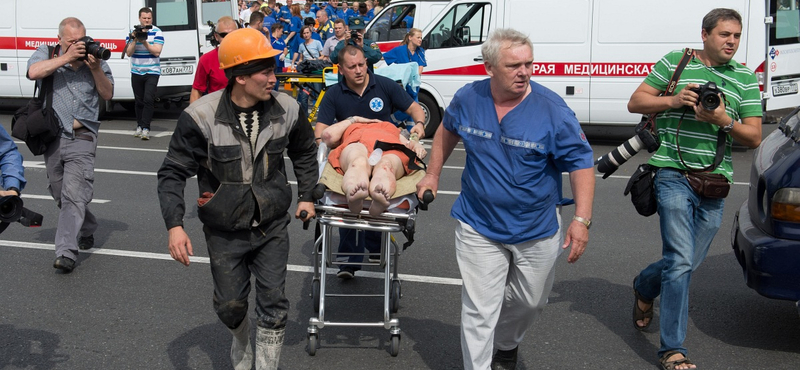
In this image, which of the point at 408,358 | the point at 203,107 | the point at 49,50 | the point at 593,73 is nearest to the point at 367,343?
the point at 408,358

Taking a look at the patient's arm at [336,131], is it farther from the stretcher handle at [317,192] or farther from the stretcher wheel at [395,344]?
the stretcher wheel at [395,344]

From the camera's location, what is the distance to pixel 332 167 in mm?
5344

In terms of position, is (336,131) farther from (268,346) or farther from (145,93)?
(145,93)

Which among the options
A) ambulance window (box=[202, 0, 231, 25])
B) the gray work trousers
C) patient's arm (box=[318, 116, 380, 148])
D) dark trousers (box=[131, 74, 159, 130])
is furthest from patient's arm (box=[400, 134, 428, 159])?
ambulance window (box=[202, 0, 231, 25])

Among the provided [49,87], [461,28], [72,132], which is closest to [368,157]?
[72,132]

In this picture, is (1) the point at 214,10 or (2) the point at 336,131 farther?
(1) the point at 214,10

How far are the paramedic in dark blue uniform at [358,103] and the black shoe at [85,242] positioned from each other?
2.30 metres

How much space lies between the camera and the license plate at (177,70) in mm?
14454

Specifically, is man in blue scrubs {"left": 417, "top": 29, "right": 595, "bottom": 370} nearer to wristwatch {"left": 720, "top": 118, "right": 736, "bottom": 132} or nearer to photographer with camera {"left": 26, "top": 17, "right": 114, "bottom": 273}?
wristwatch {"left": 720, "top": 118, "right": 736, "bottom": 132}

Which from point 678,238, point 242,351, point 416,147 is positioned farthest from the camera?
point 416,147

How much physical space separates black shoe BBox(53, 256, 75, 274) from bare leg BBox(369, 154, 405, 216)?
2.71m

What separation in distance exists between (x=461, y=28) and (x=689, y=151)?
29.5 ft

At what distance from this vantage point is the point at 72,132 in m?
6.50

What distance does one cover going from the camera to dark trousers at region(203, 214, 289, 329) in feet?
13.4
